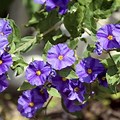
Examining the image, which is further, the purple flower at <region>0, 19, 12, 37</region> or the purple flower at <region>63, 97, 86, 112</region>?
the purple flower at <region>63, 97, 86, 112</region>

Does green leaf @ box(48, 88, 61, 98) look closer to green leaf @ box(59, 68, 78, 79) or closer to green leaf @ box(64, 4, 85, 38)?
green leaf @ box(59, 68, 78, 79)

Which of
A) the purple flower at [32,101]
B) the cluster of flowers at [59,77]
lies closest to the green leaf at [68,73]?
the cluster of flowers at [59,77]

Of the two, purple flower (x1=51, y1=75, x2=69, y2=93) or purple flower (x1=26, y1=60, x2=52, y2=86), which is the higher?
purple flower (x1=26, y1=60, x2=52, y2=86)

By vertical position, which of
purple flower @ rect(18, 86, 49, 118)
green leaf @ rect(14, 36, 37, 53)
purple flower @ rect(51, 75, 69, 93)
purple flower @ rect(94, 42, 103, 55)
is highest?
purple flower @ rect(94, 42, 103, 55)

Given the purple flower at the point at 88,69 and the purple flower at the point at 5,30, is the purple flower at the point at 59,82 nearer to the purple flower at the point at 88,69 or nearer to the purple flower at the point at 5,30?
the purple flower at the point at 88,69

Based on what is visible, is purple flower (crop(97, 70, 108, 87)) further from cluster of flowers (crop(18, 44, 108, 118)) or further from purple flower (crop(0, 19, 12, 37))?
purple flower (crop(0, 19, 12, 37))

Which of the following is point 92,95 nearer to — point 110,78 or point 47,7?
point 110,78

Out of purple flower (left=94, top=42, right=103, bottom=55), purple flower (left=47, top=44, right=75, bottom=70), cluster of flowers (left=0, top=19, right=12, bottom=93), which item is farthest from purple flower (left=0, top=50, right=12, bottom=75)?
purple flower (left=94, top=42, right=103, bottom=55)
